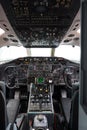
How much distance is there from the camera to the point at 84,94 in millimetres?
1614

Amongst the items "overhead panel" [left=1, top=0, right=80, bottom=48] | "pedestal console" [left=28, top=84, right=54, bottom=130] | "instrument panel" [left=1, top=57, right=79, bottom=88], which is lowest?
"pedestal console" [left=28, top=84, right=54, bottom=130]

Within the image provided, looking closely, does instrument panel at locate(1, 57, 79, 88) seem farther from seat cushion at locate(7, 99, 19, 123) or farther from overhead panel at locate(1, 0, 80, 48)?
overhead panel at locate(1, 0, 80, 48)

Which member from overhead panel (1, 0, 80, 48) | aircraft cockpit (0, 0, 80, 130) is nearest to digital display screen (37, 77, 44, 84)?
aircraft cockpit (0, 0, 80, 130)

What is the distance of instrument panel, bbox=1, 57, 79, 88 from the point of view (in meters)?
6.50

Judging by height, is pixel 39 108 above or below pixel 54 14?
below

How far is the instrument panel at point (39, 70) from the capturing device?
21.3 ft

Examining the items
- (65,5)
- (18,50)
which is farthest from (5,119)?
(18,50)

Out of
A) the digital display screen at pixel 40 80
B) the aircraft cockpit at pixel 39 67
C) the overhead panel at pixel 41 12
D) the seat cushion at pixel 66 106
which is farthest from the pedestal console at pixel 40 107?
the overhead panel at pixel 41 12

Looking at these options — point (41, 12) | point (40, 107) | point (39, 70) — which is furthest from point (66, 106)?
point (41, 12)

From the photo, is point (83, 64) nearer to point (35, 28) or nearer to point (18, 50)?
point (35, 28)

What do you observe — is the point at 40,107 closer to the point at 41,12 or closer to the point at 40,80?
the point at 40,80

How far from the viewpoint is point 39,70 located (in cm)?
653

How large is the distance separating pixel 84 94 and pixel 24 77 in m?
5.10

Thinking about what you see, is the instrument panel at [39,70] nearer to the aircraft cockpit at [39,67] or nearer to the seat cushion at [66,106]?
the aircraft cockpit at [39,67]
